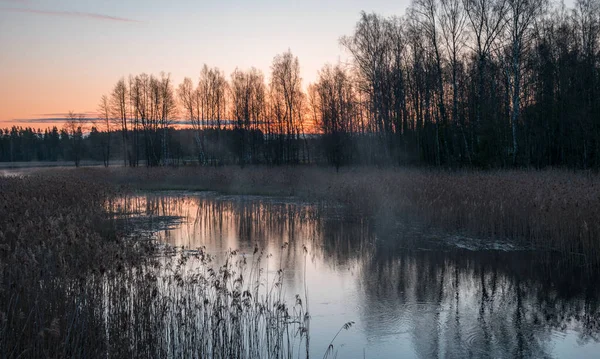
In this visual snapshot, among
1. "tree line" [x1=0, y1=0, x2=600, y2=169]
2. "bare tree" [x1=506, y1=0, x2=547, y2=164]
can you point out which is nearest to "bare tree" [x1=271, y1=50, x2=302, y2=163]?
"tree line" [x1=0, y1=0, x2=600, y2=169]

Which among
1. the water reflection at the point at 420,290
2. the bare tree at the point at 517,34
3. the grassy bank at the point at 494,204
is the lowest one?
the water reflection at the point at 420,290

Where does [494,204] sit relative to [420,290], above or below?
above

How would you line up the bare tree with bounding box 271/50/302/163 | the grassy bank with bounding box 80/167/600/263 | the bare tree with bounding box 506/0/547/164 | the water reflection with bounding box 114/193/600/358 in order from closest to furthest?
the water reflection with bounding box 114/193/600/358, the grassy bank with bounding box 80/167/600/263, the bare tree with bounding box 506/0/547/164, the bare tree with bounding box 271/50/302/163

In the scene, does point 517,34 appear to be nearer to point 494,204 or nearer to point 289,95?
point 494,204

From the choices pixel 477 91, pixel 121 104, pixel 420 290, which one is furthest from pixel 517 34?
pixel 121 104

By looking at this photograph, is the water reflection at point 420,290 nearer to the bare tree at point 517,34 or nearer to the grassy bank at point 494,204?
the grassy bank at point 494,204

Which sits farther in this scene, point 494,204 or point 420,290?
point 494,204

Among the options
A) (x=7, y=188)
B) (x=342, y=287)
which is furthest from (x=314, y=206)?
(x=7, y=188)

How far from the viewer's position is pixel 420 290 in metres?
7.88

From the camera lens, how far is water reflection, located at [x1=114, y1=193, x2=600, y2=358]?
5793 millimetres

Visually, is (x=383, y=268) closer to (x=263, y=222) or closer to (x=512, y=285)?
(x=512, y=285)

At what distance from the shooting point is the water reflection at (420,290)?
19.0 feet

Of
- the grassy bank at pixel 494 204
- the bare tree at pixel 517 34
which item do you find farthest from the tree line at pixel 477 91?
the grassy bank at pixel 494 204

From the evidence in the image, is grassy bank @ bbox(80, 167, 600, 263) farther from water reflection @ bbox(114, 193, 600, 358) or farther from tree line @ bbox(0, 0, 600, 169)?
tree line @ bbox(0, 0, 600, 169)
